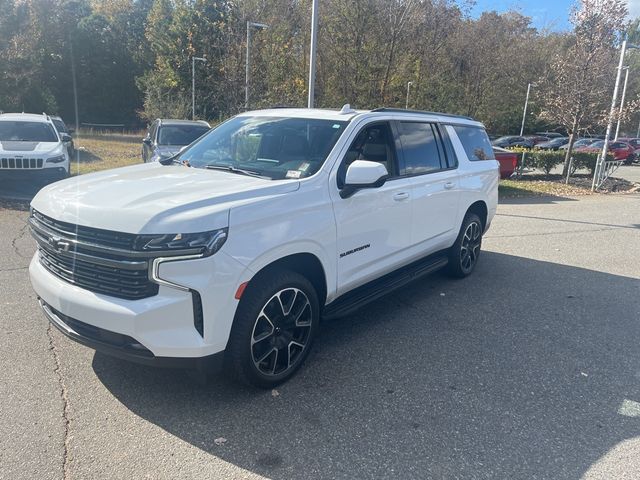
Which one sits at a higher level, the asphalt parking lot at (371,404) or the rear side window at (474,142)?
the rear side window at (474,142)

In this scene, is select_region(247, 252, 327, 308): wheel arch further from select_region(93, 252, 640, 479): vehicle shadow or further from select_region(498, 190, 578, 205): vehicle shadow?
select_region(498, 190, 578, 205): vehicle shadow

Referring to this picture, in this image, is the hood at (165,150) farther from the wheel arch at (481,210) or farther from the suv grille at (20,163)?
the wheel arch at (481,210)

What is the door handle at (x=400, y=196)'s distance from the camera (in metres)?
4.57

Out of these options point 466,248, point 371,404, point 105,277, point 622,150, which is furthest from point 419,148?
point 622,150

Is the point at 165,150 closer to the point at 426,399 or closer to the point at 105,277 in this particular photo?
the point at 105,277

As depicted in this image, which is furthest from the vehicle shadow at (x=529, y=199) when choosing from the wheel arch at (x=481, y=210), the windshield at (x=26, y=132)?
the windshield at (x=26, y=132)

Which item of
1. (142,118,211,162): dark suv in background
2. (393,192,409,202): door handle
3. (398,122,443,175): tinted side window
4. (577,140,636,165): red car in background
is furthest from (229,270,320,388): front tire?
(577,140,636,165): red car in background

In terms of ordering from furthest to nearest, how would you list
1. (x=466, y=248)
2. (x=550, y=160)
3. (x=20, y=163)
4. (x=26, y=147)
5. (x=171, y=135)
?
1. (x=550, y=160)
2. (x=171, y=135)
3. (x=26, y=147)
4. (x=20, y=163)
5. (x=466, y=248)

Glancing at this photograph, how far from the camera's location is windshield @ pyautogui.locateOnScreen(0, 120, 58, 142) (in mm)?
10930

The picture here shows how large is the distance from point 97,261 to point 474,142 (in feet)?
16.6

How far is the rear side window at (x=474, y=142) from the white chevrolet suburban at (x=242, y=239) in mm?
1252

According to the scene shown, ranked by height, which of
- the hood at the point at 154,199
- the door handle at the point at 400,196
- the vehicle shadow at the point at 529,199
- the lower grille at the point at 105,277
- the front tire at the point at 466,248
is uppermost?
the hood at the point at 154,199

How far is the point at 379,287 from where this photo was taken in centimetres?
461

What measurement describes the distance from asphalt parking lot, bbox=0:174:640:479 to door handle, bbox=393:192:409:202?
1.22 m
